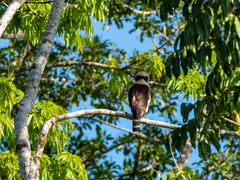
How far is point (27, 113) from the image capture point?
532cm

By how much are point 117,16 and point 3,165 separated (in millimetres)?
6676

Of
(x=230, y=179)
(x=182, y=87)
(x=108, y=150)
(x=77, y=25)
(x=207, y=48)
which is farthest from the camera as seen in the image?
(x=108, y=150)

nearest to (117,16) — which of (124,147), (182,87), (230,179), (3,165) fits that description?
(124,147)

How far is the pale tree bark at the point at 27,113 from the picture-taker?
509 cm

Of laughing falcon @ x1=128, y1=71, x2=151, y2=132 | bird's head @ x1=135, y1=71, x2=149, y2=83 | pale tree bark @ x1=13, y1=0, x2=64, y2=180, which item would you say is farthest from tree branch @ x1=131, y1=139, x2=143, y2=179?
pale tree bark @ x1=13, y1=0, x2=64, y2=180

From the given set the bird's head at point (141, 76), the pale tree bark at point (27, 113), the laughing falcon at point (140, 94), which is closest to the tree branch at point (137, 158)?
the laughing falcon at point (140, 94)

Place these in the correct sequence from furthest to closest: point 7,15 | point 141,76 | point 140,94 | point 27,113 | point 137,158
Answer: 1. point 137,158
2. point 140,94
3. point 141,76
4. point 7,15
5. point 27,113

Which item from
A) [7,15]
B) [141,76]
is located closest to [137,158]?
[141,76]

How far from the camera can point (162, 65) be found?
8797 mm

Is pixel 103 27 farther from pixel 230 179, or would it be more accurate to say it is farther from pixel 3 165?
pixel 3 165

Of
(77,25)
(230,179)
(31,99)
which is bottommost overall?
(230,179)

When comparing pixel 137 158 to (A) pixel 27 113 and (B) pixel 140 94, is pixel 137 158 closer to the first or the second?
(B) pixel 140 94

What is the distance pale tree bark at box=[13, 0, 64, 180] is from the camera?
5.09 meters

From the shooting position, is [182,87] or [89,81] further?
[89,81]
